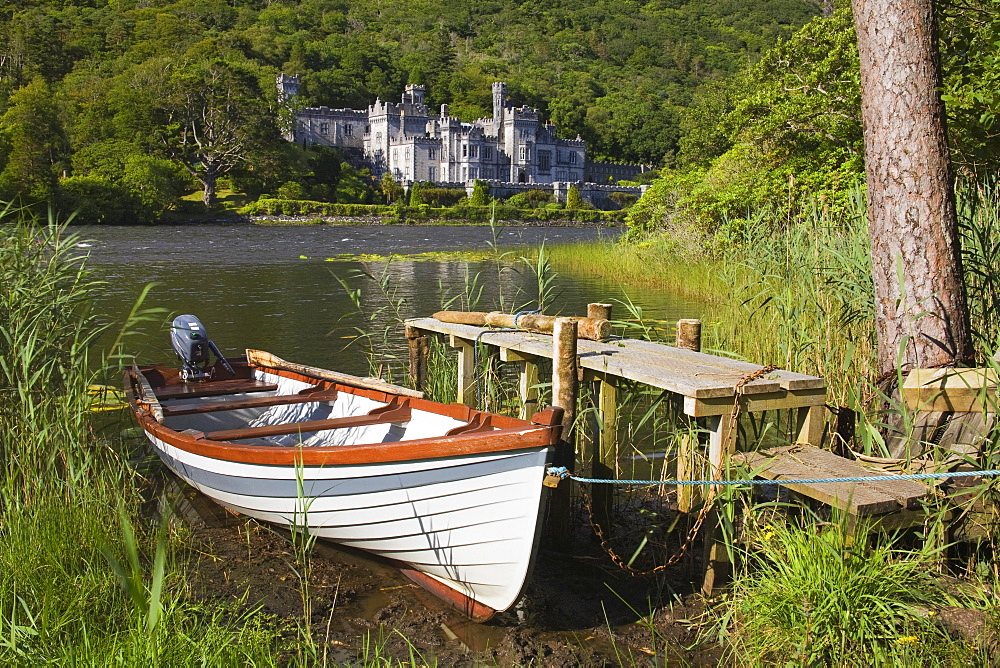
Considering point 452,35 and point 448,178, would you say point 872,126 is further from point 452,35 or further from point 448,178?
point 452,35

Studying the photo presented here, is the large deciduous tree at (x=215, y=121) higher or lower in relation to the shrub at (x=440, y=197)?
higher

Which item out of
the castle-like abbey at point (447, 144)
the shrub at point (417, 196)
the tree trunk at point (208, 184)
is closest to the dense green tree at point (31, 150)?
the tree trunk at point (208, 184)

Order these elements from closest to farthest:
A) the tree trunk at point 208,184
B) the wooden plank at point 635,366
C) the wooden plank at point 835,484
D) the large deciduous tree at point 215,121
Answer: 1. the wooden plank at point 835,484
2. the wooden plank at point 635,366
3. the tree trunk at point 208,184
4. the large deciduous tree at point 215,121

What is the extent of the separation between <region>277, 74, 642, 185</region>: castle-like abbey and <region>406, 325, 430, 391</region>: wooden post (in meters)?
97.0

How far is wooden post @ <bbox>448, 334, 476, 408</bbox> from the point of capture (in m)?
→ 6.13

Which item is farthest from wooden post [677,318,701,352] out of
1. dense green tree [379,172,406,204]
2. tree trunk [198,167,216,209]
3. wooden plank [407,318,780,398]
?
dense green tree [379,172,406,204]

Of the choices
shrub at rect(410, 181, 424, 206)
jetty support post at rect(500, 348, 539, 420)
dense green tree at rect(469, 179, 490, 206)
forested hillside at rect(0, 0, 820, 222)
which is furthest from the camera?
dense green tree at rect(469, 179, 490, 206)

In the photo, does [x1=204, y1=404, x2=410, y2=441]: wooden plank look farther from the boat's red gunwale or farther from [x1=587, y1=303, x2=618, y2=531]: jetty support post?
[x1=587, y1=303, x2=618, y2=531]: jetty support post

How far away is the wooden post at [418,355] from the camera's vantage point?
263 inches

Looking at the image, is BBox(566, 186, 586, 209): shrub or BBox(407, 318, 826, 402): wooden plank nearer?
BBox(407, 318, 826, 402): wooden plank

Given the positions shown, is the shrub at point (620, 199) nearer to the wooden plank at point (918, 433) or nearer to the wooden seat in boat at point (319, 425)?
the wooden seat in boat at point (319, 425)

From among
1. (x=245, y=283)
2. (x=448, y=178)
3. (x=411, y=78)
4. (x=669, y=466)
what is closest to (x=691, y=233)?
(x=245, y=283)

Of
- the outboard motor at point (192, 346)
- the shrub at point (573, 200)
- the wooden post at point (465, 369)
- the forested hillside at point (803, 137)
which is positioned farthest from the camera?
the shrub at point (573, 200)

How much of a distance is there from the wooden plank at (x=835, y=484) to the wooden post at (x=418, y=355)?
325 cm
